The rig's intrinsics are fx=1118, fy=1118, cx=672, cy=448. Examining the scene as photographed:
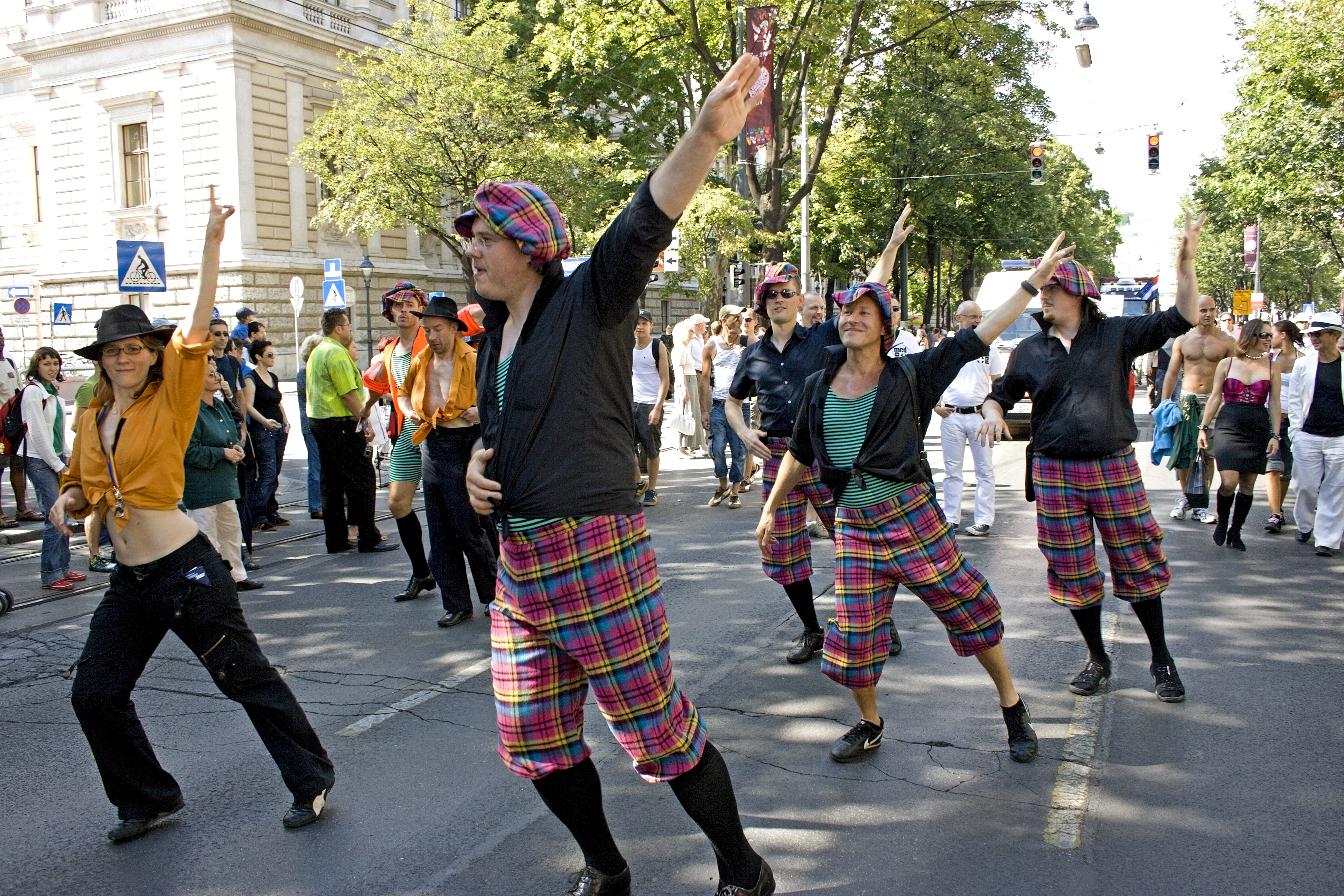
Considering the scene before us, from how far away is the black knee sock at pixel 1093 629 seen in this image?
511 centimetres

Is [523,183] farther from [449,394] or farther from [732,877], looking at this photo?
[449,394]

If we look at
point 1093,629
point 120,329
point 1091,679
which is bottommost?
point 1091,679

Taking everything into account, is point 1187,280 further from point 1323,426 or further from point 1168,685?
point 1323,426

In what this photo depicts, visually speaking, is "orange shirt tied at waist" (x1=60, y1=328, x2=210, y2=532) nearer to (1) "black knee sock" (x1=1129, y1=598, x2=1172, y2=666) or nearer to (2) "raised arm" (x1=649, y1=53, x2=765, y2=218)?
(2) "raised arm" (x1=649, y1=53, x2=765, y2=218)

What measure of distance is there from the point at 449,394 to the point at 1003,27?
30282 millimetres

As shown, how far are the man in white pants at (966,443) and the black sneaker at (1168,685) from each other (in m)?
4.32

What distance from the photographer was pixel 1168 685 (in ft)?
16.5

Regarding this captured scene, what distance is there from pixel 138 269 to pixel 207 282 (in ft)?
32.8

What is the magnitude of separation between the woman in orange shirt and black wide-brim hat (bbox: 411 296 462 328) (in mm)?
2507

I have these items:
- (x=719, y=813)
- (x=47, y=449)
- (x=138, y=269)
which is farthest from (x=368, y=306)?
(x=719, y=813)

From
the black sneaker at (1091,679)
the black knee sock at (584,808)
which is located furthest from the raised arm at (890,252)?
the black knee sock at (584,808)

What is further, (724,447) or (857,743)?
(724,447)

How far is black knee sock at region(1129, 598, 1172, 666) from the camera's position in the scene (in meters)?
5.05

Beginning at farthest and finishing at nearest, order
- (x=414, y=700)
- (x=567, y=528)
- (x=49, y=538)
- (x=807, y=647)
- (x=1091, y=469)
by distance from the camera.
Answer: (x=49, y=538)
(x=807, y=647)
(x=414, y=700)
(x=1091, y=469)
(x=567, y=528)
